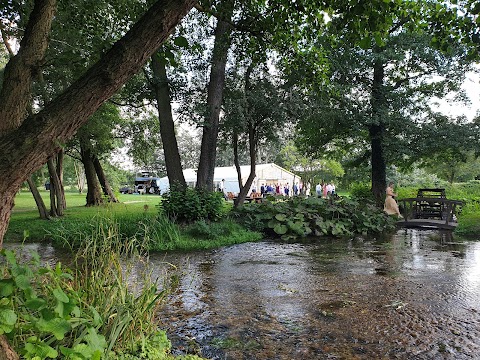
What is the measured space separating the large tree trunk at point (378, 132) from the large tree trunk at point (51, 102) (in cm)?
1447

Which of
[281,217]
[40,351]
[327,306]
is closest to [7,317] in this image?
[40,351]

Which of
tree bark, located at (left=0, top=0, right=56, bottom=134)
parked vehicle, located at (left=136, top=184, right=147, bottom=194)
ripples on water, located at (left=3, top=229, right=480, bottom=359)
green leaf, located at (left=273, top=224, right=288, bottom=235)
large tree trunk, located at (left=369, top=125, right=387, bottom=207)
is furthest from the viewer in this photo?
parked vehicle, located at (left=136, top=184, right=147, bottom=194)

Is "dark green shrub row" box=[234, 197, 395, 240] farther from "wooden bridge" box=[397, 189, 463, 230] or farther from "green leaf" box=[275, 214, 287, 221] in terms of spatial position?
"wooden bridge" box=[397, 189, 463, 230]

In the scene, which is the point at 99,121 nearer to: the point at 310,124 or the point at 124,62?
the point at 310,124

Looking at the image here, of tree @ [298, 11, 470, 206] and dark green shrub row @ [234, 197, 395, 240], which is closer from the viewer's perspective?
dark green shrub row @ [234, 197, 395, 240]

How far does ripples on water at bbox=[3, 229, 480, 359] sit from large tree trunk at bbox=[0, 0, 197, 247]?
1919 mm

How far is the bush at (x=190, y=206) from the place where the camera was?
10.9 metres

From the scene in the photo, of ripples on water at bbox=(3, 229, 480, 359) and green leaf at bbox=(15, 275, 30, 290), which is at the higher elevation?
green leaf at bbox=(15, 275, 30, 290)

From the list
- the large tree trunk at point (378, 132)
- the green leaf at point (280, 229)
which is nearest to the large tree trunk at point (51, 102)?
the green leaf at point (280, 229)

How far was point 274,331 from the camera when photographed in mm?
3867

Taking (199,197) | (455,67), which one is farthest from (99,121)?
(455,67)

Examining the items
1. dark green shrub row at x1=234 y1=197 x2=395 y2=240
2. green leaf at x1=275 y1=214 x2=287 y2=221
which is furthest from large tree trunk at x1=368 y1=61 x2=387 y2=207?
green leaf at x1=275 y1=214 x2=287 y2=221

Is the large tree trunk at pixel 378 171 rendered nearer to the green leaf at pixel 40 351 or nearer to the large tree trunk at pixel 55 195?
the large tree trunk at pixel 55 195

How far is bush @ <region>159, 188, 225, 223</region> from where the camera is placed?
10.9 metres
